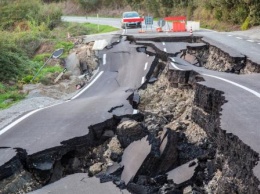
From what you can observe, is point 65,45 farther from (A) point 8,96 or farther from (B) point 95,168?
(B) point 95,168

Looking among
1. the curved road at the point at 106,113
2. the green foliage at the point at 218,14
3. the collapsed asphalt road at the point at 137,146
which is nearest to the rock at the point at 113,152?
the collapsed asphalt road at the point at 137,146

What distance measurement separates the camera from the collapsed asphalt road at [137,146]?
22.4 feet

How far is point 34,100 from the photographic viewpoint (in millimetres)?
13219

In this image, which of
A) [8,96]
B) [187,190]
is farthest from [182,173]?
[8,96]

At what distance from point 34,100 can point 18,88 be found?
111 inches

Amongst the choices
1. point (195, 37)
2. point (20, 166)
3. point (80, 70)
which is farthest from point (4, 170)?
point (195, 37)

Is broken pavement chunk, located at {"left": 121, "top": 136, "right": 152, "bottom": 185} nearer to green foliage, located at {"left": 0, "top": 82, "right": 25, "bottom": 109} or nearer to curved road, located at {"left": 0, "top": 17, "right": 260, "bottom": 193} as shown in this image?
curved road, located at {"left": 0, "top": 17, "right": 260, "bottom": 193}

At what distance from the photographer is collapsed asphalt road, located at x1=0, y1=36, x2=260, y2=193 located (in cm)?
682

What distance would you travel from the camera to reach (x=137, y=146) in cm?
839

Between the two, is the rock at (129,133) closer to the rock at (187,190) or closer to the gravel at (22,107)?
the rock at (187,190)

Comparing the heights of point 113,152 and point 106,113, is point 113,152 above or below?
below

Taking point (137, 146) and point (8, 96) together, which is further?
point (8, 96)

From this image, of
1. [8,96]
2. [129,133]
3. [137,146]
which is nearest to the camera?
[137,146]

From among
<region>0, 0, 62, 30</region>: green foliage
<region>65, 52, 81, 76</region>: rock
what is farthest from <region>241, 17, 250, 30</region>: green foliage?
<region>0, 0, 62, 30</region>: green foliage
